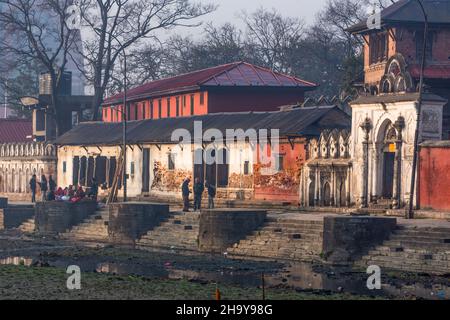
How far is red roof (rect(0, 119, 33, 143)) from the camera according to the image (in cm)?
10031

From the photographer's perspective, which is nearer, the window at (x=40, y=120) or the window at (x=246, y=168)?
the window at (x=246, y=168)

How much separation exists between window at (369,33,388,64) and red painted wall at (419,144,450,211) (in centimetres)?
2071

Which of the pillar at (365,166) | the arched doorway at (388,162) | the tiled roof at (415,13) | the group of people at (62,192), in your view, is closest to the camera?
the arched doorway at (388,162)

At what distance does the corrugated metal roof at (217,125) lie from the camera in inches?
2164

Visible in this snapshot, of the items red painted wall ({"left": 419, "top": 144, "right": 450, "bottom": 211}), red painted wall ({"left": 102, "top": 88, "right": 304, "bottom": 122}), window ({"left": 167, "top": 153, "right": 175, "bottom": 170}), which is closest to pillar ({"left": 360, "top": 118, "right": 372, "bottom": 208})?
red painted wall ({"left": 419, "top": 144, "right": 450, "bottom": 211})

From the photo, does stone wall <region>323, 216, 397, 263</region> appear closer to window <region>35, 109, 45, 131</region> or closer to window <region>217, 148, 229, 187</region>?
window <region>217, 148, 229, 187</region>

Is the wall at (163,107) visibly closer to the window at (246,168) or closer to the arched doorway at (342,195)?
the window at (246,168)

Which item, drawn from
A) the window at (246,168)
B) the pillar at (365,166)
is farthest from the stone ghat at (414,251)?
the window at (246,168)

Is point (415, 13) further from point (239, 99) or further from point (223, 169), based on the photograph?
point (223, 169)

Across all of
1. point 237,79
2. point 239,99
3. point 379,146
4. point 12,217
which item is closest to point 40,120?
point 237,79

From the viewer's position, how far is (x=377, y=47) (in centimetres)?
6644

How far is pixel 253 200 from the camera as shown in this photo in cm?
5741

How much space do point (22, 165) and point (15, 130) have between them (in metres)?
19.1

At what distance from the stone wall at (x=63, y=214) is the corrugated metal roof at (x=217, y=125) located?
7.44 meters
